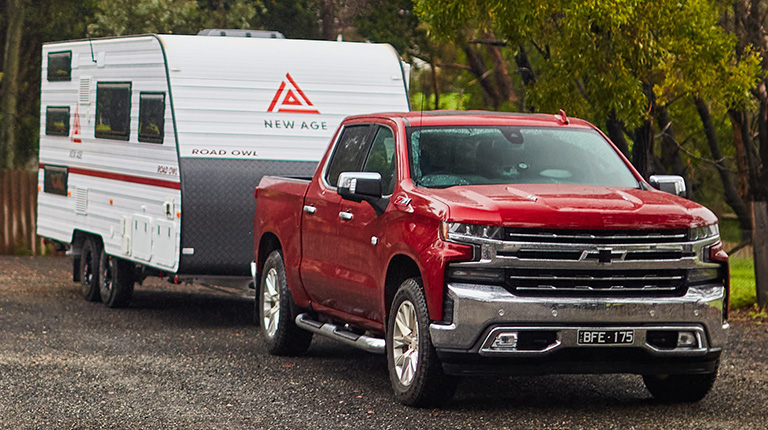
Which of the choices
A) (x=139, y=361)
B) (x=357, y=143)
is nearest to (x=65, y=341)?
(x=139, y=361)

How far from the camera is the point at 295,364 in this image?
35.9 feet

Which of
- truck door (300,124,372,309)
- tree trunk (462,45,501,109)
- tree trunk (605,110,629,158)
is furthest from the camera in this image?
tree trunk (462,45,501,109)

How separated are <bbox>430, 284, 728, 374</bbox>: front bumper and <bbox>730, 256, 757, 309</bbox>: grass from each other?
679 centimetres

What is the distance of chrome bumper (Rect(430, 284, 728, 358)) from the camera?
7930 millimetres

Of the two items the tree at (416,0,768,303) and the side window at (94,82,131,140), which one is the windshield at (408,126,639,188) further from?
the side window at (94,82,131,140)

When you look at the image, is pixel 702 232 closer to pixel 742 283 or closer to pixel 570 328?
pixel 570 328

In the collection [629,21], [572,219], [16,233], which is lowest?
[16,233]

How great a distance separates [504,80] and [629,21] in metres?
19.5

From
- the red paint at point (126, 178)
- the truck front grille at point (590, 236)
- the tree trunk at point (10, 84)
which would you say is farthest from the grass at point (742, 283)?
the tree trunk at point (10, 84)

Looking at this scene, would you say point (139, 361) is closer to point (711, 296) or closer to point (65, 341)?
point (65, 341)

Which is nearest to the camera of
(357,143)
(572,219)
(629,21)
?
(572,219)

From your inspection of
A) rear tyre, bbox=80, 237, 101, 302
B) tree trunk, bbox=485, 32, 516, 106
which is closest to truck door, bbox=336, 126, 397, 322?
rear tyre, bbox=80, 237, 101, 302

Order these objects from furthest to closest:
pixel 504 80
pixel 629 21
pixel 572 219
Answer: pixel 504 80 < pixel 629 21 < pixel 572 219

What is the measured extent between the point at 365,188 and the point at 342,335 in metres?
1.38
